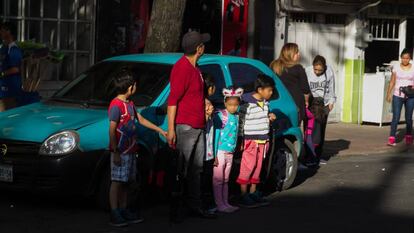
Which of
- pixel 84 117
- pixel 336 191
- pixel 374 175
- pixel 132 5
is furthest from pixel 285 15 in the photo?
pixel 84 117

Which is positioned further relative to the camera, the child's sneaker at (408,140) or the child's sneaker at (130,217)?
the child's sneaker at (408,140)

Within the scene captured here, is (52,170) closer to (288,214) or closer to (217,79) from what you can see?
(217,79)

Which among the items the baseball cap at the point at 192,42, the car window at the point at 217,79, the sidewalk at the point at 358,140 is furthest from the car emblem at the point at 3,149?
the sidewalk at the point at 358,140

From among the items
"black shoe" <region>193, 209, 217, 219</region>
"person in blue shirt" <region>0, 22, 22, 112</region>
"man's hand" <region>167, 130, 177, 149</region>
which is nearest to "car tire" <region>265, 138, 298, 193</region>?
"black shoe" <region>193, 209, 217, 219</region>

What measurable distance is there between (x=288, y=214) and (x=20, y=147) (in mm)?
2796

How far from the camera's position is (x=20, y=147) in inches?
307

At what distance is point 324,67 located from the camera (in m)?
11.6

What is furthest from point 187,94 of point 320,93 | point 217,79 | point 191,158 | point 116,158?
point 320,93

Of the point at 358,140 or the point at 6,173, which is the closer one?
the point at 6,173

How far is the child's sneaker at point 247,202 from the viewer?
8.57 meters

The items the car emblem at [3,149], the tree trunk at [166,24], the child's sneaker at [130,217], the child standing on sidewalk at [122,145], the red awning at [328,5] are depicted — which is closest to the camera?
the child standing on sidewalk at [122,145]

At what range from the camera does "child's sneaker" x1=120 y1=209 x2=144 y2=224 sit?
7570 mm

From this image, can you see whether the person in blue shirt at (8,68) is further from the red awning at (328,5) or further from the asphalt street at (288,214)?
the red awning at (328,5)

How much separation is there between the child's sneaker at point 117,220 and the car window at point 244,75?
92.1 inches
